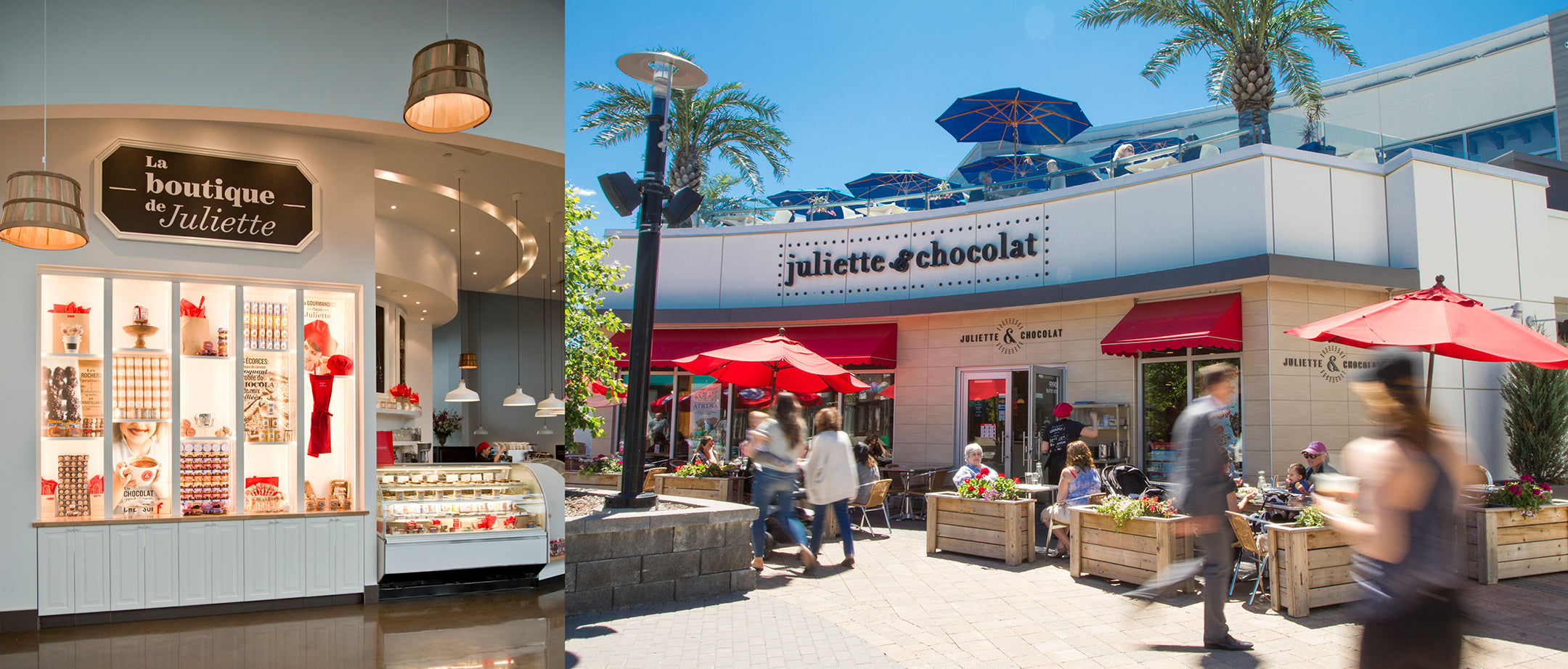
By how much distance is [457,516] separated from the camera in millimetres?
8445

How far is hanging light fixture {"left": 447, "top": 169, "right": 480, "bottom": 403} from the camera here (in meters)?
3.88

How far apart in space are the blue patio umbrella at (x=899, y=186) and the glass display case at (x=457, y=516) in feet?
22.2

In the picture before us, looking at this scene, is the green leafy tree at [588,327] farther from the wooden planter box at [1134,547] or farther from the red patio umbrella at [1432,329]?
the red patio umbrella at [1432,329]

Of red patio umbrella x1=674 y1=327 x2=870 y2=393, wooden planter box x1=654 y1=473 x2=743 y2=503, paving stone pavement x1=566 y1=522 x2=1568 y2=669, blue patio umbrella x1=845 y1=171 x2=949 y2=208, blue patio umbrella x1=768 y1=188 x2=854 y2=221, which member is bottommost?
paving stone pavement x1=566 y1=522 x2=1568 y2=669

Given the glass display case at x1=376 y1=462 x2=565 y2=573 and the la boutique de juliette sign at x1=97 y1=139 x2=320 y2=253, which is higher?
the la boutique de juliette sign at x1=97 y1=139 x2=320 y2=253

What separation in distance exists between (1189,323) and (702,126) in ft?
3.64

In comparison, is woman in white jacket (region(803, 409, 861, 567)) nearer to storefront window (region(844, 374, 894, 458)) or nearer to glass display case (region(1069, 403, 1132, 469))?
storefront window (region(844, 374, 894, 458))

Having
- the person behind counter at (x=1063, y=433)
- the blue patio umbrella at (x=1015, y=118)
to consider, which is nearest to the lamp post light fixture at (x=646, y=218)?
the blue patio umbrella at (x=1015, y=118)

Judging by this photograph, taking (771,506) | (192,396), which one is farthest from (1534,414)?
(192,396)

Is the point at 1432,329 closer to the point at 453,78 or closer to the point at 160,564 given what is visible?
the point at 453,78

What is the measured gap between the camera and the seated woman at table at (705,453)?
196cm

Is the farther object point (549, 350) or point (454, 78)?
point (454, 78)

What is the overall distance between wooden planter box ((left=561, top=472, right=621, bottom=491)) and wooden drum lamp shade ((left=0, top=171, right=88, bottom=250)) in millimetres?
4946

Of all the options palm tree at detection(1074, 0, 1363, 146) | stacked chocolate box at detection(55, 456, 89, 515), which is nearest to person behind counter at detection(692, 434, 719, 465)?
palm tree at detection(1074, 0, 1363, 146)
